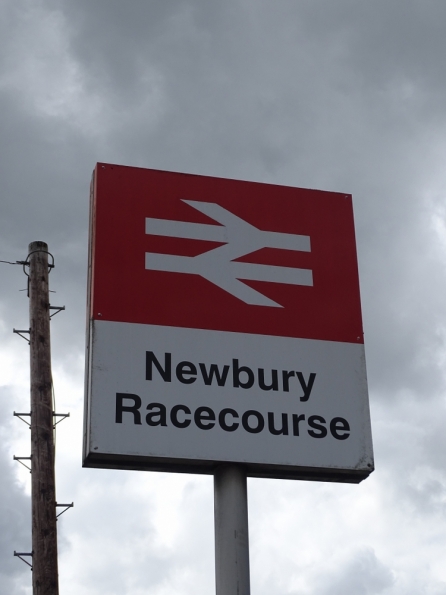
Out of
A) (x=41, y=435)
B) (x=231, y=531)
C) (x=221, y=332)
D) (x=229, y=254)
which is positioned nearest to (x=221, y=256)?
(x=229, y=254)

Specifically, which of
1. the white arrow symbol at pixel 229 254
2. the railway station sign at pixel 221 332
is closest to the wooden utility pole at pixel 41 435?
the railway station sign at pixel 221 332

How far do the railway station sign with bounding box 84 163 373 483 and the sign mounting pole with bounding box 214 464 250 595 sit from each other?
11 cm

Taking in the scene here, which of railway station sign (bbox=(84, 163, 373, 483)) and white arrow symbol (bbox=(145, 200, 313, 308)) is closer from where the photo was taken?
railway station sign (bbox=(84, 163, 373, 483))

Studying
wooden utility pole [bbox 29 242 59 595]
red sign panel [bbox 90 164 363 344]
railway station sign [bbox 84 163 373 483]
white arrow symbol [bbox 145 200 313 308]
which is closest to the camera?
railway station sign [bbox 84 163 373 483]

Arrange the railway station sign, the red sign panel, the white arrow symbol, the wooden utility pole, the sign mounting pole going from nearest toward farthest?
the sign mounting pole < the railway station sign < the red sign panel < the white arrow symbol < the wooden utility pole

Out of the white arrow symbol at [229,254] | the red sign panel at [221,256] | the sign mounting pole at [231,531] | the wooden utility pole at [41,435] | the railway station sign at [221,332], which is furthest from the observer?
the wooden utility pole at [41,435]

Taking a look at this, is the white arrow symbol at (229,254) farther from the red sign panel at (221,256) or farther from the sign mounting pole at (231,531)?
the sign mounting pole at (231,531)

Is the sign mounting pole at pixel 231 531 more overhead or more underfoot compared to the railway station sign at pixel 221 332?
more underfoot

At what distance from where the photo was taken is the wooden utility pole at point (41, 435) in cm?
1195

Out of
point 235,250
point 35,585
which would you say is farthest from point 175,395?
point 35,585

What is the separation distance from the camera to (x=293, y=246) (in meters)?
6.03

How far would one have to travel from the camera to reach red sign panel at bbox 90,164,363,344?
5.64 m

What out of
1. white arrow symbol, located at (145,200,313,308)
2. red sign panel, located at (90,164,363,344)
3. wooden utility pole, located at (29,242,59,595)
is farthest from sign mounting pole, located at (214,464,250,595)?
wooden utility pole, located at (29,242,59,595)

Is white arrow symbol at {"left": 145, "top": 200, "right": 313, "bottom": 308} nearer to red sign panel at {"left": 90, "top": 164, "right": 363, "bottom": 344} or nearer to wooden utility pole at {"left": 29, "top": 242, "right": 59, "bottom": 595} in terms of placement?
red sign panel at {"left": 90, "top": 164, "right": 363, "bottom": 344}
